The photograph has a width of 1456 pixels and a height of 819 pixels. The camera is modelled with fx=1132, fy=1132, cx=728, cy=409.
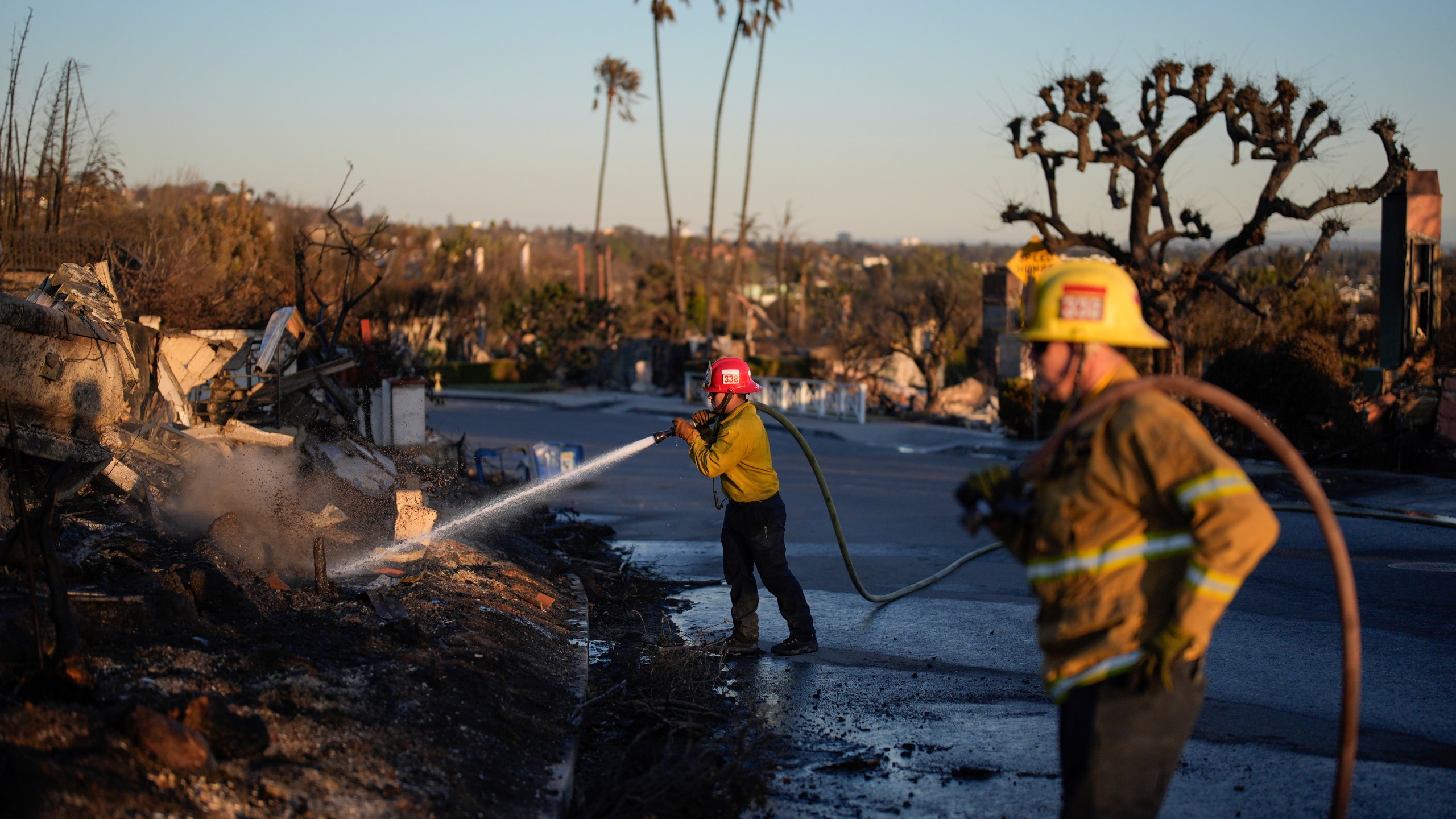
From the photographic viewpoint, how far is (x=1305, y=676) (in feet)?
19.7

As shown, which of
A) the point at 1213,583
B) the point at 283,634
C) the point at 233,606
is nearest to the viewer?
the point at 1213,583

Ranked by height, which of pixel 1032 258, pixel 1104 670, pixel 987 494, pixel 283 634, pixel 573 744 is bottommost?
pixel 573 744

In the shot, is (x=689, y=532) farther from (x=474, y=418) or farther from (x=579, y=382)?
(x=579, y=382)

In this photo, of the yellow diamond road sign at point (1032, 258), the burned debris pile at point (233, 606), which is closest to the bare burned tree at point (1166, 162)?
the yellow diamond road sign at point (1032, 258)

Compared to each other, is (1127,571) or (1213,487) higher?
(1213,487)

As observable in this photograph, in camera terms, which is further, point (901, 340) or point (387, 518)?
point (901, 340)

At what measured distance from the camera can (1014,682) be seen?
616cm

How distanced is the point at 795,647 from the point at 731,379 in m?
1.66

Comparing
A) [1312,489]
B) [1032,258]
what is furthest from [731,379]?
[1032,258]

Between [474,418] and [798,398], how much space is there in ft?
24.5

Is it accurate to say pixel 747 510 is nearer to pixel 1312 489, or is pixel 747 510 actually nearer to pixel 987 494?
pixel 987 494

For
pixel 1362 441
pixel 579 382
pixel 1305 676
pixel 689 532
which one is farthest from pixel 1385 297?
pixel 579 382

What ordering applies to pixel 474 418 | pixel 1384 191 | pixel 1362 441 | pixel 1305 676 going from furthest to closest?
pixel 474 418
pixel 1384 191
pixel 1362 441
pixel 1305 676

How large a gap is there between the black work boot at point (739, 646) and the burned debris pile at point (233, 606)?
3.26 ft
